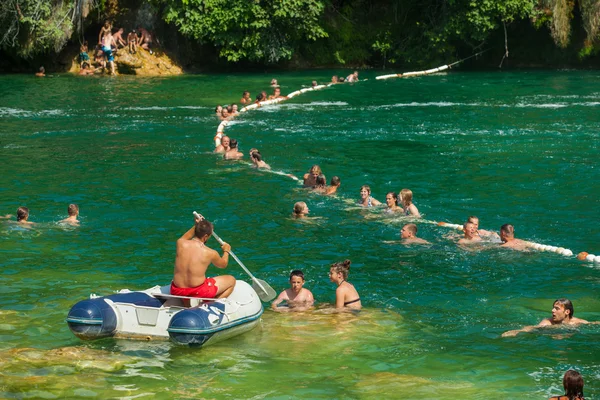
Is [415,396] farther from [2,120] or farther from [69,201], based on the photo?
[2,120]

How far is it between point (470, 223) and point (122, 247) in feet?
22.7

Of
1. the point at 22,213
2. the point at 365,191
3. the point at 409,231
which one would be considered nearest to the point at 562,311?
the point at 409,231

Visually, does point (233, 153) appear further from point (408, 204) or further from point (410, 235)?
point (410, 235)

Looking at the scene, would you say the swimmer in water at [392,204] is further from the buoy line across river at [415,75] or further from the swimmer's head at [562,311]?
the swimmer's head at [562,311]

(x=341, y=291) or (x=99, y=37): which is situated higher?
(x=99, y=37)

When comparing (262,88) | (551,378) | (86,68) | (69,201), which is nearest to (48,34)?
(86,68)

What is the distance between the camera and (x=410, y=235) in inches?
744

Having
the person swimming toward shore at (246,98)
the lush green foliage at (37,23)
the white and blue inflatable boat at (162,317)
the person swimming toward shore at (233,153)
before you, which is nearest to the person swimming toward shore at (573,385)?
the white and blue inflatable boat at (162,317)

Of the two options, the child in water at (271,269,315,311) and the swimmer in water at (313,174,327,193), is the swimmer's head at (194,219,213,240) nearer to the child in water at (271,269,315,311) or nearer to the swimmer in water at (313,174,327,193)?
the child in water at (271,269,315,311)

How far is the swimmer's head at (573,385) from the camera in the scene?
396 inches

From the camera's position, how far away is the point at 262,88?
4094cm

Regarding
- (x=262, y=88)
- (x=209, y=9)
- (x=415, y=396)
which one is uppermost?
(x=209, y=9)

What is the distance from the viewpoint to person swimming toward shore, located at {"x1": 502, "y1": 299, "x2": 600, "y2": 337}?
44.8 ft

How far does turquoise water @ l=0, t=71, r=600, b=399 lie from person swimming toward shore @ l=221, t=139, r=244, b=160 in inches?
17.4
